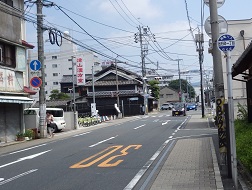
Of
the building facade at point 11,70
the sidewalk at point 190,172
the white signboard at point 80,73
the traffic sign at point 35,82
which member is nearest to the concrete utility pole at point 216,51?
the sidewalk at point 190,172

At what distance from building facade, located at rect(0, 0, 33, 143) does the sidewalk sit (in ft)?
35.8

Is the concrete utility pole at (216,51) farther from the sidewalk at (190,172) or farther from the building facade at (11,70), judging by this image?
the building facade at (11,70)

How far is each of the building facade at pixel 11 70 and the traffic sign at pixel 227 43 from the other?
14198 millimetres

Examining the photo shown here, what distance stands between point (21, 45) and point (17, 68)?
152 cm

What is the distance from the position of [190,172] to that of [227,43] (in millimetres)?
3996

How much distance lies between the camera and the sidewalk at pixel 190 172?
830 centimetres

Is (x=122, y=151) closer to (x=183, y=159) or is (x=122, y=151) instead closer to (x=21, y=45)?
(x=183, y=159)

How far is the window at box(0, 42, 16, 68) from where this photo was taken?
20766 millimetres

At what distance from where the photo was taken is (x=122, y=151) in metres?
15.1

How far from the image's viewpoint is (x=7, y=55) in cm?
2141

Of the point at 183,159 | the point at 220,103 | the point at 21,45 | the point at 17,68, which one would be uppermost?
the point at 21,45

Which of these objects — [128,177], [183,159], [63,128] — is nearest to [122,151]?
[183,159]

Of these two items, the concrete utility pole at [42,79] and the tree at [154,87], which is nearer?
the concrete utility pole at [42,79]

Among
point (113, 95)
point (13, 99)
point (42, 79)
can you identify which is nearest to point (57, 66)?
point (113, 95)
